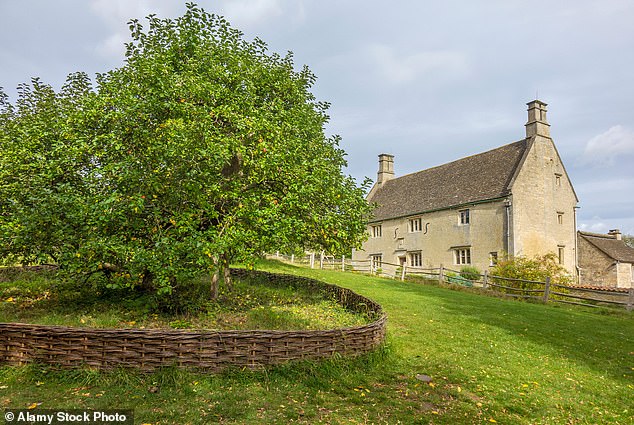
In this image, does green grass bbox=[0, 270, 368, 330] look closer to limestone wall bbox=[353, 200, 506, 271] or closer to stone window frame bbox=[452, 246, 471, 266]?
limestone wall bbox=[353, 200, 506, 271]

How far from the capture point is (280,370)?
625cm

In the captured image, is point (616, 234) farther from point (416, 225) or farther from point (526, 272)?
point (526, 272)

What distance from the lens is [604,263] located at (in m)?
31.6

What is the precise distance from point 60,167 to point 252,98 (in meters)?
5.15

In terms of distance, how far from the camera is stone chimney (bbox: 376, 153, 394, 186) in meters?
42.6

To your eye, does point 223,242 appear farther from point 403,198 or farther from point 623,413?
point 403,198

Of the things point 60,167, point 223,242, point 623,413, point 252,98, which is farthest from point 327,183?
point 623,413

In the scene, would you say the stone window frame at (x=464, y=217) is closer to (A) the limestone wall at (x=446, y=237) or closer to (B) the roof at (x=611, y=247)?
(A) the limestone wall at (x=446, y=237)

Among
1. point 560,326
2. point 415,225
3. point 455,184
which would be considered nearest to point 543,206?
point 455,184

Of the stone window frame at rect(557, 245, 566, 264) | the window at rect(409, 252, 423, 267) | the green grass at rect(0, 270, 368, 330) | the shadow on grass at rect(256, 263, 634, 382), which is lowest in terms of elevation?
the shadow on grass at rect(256, 263, 634, 382)

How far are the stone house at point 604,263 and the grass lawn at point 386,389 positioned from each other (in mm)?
27171

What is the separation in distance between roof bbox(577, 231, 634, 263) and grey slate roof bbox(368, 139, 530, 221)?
453 inches

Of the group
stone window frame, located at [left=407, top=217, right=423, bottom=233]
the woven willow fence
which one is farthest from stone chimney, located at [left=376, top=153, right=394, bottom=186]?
the woven willow fence

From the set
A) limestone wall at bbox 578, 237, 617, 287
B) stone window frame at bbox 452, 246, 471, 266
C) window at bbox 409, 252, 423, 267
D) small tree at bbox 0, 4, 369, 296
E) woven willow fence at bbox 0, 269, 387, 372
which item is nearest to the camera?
woven willow fence at bbox 0, 269, 387, 372
